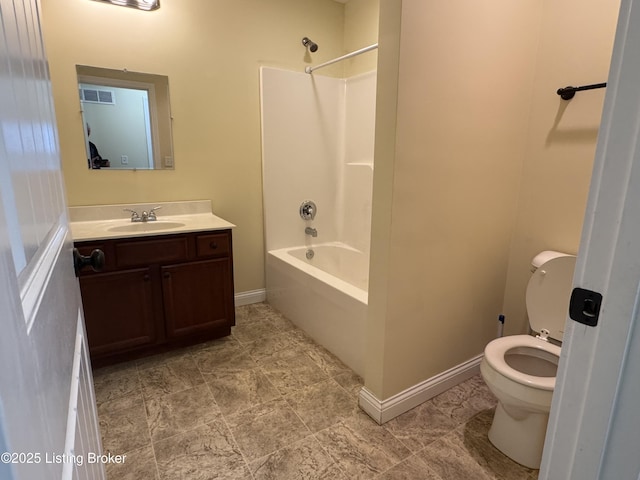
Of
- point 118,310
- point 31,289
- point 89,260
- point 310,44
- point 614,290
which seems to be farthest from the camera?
point 310,44

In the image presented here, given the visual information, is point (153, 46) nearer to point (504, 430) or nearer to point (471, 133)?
point (471, 133)

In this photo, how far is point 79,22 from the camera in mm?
2180

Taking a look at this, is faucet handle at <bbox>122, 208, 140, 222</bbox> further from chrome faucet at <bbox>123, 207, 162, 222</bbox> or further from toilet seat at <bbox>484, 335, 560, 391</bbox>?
toilet seat at <bbox>484, 335, 560, 391</bbox>

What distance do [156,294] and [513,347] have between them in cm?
201

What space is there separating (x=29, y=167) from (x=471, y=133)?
1724 millimetres

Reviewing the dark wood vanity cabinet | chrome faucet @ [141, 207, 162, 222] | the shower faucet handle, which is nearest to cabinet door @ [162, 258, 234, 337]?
the dark wood vanity cabinet

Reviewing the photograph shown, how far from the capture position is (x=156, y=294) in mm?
2184

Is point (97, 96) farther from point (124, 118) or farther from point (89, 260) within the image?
point (89, 260)

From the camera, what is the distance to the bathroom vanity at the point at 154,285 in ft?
6.59

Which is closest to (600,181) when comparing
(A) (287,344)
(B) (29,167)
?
(B) (29,167)

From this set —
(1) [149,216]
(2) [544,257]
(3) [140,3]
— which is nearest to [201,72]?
(3) [140,3]

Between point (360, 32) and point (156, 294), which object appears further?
point (360, 32)

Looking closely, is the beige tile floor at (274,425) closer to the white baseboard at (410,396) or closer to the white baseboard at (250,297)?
the white baseboard at (410,396)

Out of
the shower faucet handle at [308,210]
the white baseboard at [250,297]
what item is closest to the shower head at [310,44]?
the shower faucet handle at [308,210]
